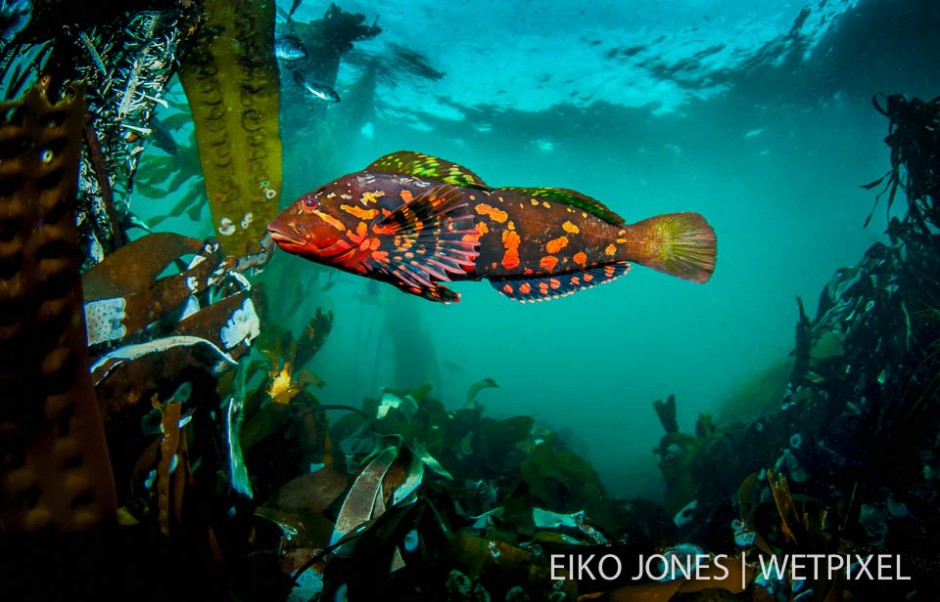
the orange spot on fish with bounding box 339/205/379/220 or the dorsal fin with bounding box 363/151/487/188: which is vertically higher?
the dorsal fin with bounding box 363/151/487/188

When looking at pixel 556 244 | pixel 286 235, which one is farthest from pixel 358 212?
pixel 556 244

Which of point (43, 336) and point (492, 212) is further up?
point (492, 212)

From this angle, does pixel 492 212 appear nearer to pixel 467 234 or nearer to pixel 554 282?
pixel 467 234

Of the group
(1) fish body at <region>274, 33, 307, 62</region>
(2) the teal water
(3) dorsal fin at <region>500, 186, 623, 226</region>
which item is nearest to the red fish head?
(3) dorsal fin at <region>500, 186, 623, 226</region>

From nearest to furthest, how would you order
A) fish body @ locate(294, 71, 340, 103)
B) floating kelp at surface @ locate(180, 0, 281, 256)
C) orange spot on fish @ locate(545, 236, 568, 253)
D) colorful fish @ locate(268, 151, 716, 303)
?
colorful fish @ locate(268, 151, 716, 303)
orange spot on fish @ locate(545, 236, 568, 253)
floating kelp at surface @ locate(180, 0, 281, 256)
fish body @ locate(294, 71, 340, 103)

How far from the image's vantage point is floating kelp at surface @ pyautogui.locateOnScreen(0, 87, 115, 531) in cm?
92

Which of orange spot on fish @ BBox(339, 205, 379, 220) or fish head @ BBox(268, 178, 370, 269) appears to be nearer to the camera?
fish head @ BBox(268, 178, 370, 269)

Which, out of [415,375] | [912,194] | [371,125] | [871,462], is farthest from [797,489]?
[371,125]

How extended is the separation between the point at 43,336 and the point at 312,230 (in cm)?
103

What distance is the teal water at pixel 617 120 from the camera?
1331 cm

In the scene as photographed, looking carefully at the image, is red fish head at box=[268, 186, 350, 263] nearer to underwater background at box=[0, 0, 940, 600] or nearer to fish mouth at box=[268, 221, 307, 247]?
fish mouth at box=[268, 221, 307, 247]

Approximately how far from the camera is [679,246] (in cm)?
260

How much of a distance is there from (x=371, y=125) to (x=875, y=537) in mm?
25868

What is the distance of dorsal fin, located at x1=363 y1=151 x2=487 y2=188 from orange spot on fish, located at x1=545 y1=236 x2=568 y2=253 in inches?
20.5
